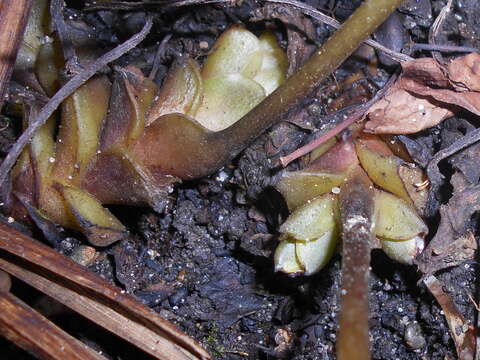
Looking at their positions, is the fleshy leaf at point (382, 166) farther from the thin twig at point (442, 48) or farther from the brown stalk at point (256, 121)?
the thin twig at point (442, 48)

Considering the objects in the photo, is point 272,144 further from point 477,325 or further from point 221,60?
point 477,325

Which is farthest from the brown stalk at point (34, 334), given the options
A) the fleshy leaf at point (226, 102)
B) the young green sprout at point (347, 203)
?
the fleshy leaf at point (226, 102)

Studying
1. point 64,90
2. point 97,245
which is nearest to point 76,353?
point 97,245

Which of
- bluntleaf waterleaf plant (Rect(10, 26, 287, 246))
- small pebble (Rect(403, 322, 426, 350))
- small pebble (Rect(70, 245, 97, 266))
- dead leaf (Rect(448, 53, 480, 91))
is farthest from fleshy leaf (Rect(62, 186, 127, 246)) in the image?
dead leaf (Rect(448, 53, 480, 91))

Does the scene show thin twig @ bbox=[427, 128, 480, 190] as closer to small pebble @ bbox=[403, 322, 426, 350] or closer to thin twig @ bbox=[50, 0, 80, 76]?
small pebble @ bbox=[403, 322, 426, 350]

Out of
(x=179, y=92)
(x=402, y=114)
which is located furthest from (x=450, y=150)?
(x=179, y=92)
